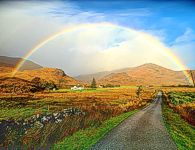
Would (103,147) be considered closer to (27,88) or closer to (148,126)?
(148,126)

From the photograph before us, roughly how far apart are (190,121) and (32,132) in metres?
17.3

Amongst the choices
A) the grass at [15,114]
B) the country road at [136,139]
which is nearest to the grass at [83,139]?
the country road at [136,139]

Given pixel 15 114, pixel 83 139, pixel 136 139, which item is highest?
pixel 15 114

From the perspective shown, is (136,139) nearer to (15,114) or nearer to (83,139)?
(83,139)

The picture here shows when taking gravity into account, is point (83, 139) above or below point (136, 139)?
above

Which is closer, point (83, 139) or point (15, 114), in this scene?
point (83, 139)

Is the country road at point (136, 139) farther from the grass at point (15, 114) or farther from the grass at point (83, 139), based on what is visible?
the grass at point (15, 114)

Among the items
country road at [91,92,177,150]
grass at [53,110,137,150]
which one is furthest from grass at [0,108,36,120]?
country road at [91,92,177,150]

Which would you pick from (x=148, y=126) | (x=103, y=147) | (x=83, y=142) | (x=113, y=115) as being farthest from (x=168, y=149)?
(x=113, y=115)

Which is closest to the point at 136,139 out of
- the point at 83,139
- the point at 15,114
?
the point at 83,139

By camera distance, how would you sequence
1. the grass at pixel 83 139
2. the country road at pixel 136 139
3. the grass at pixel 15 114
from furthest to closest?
1. the grass at pixel 15 114
2. the grass at pixel 83 139
3. the country road at pixel 136 139

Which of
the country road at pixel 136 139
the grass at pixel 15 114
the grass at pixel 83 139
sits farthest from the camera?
the grass at pixel 15 114

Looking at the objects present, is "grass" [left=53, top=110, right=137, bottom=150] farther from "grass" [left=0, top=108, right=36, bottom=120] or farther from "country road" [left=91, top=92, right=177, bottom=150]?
"grass" [left=0, top=108, right=36, bottom=120]

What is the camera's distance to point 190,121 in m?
29.2
